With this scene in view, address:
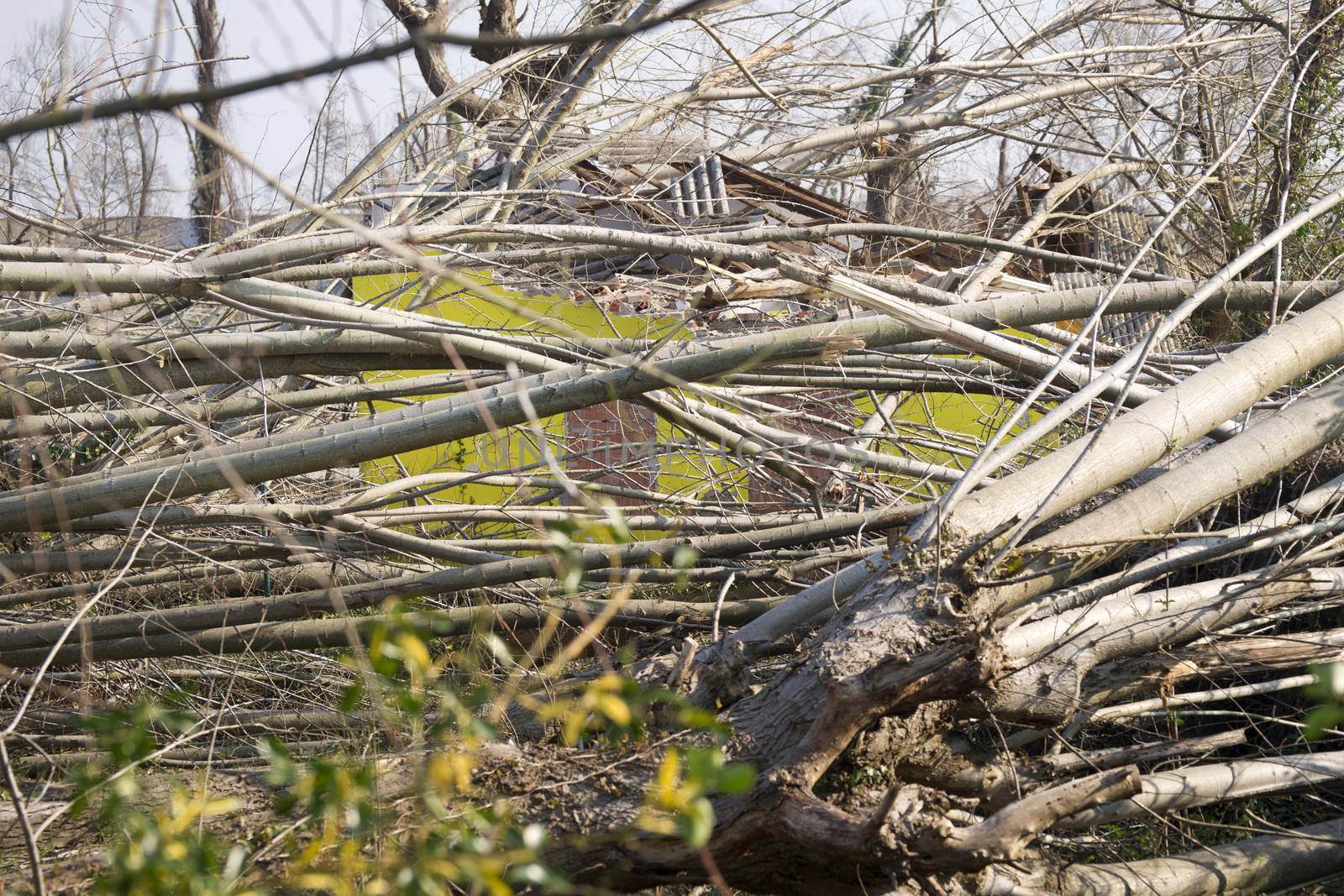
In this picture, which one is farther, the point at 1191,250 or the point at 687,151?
the point at 1191,250

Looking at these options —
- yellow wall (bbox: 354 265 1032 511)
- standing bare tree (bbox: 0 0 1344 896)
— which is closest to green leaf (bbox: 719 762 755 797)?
standing bare tree (bbox: 0 0 1344 896)

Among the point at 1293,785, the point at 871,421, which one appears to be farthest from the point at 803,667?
the point at 871,421

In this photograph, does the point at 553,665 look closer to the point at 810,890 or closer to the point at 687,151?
the point at 810,890

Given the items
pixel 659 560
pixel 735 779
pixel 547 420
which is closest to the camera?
pixel 735 779

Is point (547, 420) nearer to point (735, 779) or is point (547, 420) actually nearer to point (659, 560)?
point (659, 560)

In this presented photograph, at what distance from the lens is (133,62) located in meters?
4.18

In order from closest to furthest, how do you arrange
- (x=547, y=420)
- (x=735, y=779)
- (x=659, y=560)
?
(x=735, y=779)
(x=659, y=560)
(x=547, y=420)

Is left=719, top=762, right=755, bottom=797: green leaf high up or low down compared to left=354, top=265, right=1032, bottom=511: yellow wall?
down

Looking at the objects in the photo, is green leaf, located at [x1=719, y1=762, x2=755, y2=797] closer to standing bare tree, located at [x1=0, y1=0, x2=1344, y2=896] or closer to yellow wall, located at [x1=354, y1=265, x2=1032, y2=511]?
standing bare tree, located at [x1=0, y1=0, x2=1344, y2=896]

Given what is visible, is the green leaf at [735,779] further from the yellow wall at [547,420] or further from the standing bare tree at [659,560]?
the yellow wall at [547,420]

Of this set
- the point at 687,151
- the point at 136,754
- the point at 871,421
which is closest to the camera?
the point at 136,754

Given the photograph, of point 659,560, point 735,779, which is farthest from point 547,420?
point 735,779

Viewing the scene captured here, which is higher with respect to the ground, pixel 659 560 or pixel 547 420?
pixel 547 420

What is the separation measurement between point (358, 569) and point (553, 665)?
120 inches
